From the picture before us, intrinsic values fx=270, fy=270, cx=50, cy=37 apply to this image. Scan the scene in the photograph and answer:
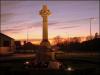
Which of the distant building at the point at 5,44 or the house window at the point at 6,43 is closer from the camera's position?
the distant building at the point at 5,44

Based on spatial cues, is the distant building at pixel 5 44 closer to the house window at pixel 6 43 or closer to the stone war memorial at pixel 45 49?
the house window at pixel 6 43

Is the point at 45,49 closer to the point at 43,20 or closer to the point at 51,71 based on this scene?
the point at 43,20

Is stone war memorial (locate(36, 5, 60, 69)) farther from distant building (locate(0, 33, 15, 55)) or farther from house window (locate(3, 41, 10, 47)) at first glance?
house window (locate(3, 41, 10, 47))

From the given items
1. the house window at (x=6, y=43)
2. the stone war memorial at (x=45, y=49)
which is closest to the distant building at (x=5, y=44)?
the house window at (x=6, y=43)

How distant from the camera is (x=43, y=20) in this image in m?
32.9

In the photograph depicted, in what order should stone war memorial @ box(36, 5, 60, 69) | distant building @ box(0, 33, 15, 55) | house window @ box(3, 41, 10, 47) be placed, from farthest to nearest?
house window @ box(3, 41, 10, 47), distant building @ box(0, 33, 15, 55), stone war memorial @ box(36, 5, 60, 69)

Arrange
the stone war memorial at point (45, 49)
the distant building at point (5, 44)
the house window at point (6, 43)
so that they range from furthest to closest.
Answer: the house window at point (6, 43) → the distant building at point (5, 44) → the stone war memorial at point (45, 49)

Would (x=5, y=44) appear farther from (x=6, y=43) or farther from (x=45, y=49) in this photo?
(x=45, y=49)

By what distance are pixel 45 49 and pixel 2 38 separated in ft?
149

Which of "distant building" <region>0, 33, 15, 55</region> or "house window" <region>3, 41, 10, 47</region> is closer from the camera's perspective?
"distant building" <region>0, 33, 15, 55</region>

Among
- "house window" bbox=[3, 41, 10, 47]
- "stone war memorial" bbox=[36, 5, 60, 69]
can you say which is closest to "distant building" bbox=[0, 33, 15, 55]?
"house window" bbox=[3, 41, 10, 47]

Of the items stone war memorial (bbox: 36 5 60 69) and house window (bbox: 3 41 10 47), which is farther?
house window (bbox: 3 41 10 47)

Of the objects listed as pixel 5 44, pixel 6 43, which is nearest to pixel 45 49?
pixel 5 44

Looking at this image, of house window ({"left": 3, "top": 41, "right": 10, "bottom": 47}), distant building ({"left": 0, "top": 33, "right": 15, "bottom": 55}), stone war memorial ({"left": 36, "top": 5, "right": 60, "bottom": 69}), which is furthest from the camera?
house window ({"left": 3, "top": 41, "right": 10, "bottom": 47})
